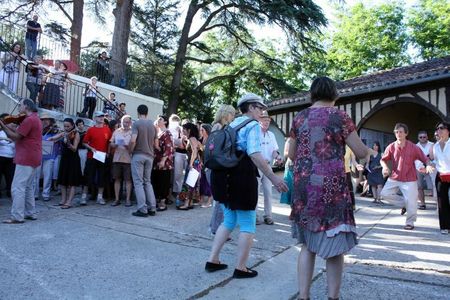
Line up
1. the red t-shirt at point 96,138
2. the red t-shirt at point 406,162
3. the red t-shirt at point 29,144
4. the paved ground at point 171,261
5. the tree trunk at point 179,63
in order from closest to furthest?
the paved ground at point 171,261, the red t-shirt at point 29,144, the red t-shirt at point 406,162, the red t-shirt at point 96,138, the tree trunk at point 179,63

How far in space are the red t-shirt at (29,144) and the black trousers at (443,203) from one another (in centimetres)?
614

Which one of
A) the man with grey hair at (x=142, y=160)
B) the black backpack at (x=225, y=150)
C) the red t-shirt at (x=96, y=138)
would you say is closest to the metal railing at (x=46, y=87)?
the red t-shirt at (x=96, y=138)

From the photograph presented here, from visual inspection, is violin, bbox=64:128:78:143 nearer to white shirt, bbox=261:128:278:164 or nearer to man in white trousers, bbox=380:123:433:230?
white shirt, bbox=261:128:278:164

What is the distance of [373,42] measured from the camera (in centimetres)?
3081

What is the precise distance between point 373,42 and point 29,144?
96.4ft

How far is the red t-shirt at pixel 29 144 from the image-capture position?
600 centimetres

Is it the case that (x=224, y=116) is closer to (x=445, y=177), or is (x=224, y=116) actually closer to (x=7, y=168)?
(x=445, y=177)

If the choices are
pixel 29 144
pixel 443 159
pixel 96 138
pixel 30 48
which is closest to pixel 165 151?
pixel 96 138

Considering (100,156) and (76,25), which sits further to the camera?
(76,25)

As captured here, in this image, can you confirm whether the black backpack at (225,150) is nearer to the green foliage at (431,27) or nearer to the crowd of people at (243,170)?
the crowd of people at (243,170)

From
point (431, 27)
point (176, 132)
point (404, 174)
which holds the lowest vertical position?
point (404, 174)

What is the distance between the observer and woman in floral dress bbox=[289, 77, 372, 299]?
300cm

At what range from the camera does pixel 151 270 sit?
165 inches

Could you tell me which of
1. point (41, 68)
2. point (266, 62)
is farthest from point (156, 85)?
point (41, 68)
